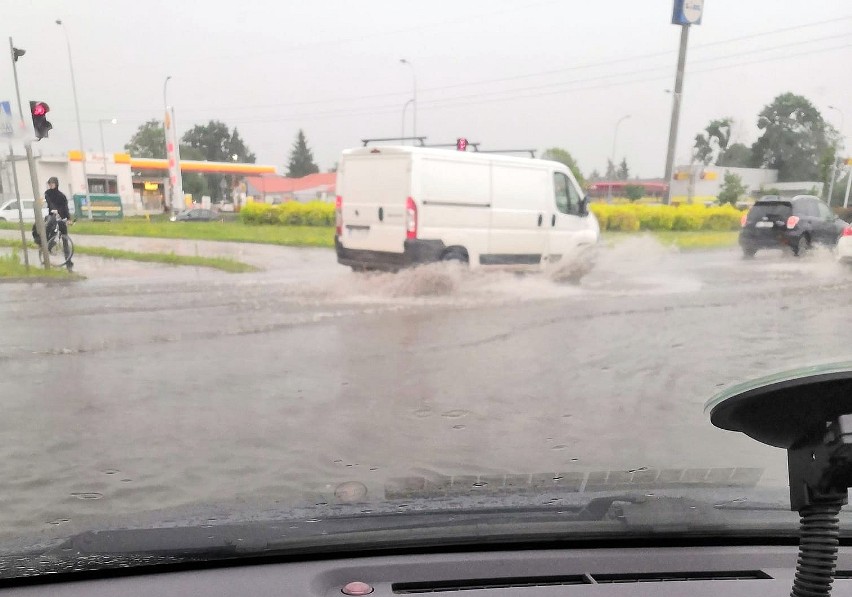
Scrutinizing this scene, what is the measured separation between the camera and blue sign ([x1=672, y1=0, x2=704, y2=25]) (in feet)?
28.7

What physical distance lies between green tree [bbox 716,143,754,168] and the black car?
1041 mm

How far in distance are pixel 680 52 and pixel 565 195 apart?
3031 mm

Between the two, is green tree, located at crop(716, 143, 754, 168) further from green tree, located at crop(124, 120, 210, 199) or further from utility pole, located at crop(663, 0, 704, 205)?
green tree, located at crop(124, 120, 210, 199)

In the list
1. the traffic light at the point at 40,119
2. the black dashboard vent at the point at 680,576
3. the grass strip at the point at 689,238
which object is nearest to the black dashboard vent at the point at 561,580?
the black dashboard vent at the point at 680,576

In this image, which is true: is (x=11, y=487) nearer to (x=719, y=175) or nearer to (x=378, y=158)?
(x=378, y=158)

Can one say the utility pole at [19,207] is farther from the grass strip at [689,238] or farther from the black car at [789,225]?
the black car at [789,225]

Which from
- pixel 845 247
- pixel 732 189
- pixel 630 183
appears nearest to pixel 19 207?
pixel 630 183

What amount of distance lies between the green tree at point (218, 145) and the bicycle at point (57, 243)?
1.60 metres

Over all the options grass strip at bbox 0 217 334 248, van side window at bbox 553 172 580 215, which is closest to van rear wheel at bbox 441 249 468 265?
grass strip at bbox 0 217 334 248

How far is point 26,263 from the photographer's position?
27.1 feet

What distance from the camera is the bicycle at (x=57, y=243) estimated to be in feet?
26.3

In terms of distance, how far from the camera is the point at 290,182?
9062 mm

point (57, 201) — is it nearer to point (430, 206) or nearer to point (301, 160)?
point (301, 160)

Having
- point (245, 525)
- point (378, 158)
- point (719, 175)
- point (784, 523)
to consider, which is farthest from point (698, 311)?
point (245, 525)
